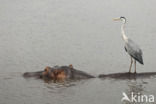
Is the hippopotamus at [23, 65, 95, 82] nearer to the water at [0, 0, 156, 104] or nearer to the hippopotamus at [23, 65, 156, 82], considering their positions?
the hippopotamus at [23, 65, 156, 82]

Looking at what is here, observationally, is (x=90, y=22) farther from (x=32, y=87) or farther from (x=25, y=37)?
(x=32, y=87)

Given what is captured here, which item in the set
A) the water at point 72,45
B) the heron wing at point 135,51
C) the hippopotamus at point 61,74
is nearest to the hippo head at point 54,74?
the hippopotamus at point 61,74

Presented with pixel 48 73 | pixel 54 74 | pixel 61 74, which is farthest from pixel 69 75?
pixel 48 73

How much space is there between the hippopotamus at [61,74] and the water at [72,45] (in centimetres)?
23

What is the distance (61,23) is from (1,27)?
8.91ft

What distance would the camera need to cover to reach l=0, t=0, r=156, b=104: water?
12.7 m

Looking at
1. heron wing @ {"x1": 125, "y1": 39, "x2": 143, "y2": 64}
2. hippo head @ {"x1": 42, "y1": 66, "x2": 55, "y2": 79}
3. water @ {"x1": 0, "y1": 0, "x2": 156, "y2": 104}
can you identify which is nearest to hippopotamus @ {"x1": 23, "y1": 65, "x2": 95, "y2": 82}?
hippo head @ {"x1": 42, "y1": 66, "x2": 55, "y2": 79}

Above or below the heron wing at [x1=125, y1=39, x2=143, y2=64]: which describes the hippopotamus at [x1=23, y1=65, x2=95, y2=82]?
below

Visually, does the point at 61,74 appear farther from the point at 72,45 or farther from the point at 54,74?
the point at 72,45

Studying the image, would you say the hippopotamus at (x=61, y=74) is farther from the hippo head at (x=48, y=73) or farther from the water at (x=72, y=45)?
the water at (x=72, y=45)

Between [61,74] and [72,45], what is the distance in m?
4.47

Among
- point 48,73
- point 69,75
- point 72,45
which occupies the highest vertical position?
point 72,45

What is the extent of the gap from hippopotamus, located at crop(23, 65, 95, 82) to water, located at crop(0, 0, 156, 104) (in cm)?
23

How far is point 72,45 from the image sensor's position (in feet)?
58.8
